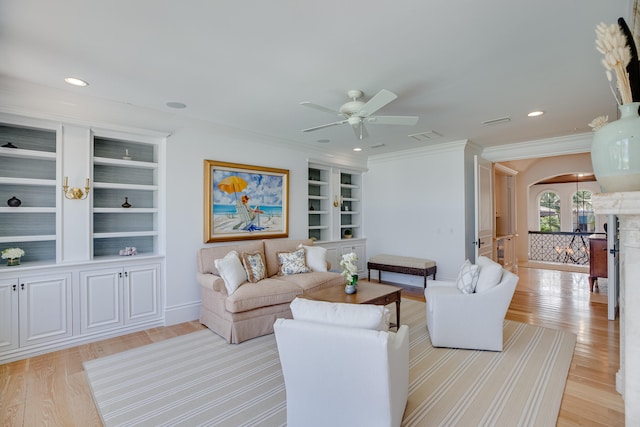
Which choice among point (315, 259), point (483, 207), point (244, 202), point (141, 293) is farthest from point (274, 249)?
point (483, 207)

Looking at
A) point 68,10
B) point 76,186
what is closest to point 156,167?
point 76,186

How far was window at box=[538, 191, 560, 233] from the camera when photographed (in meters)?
10.6

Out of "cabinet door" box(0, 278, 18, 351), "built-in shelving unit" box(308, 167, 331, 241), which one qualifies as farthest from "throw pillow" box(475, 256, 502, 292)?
"cabinet door" box(0, 278, 18, 351)

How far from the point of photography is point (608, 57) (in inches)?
48.0

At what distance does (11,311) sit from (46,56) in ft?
8.14

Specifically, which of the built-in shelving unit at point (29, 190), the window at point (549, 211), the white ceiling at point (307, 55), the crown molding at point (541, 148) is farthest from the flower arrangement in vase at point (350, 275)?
the window at point (549, 211)

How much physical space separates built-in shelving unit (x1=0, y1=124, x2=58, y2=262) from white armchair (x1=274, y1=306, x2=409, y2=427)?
3233 mm

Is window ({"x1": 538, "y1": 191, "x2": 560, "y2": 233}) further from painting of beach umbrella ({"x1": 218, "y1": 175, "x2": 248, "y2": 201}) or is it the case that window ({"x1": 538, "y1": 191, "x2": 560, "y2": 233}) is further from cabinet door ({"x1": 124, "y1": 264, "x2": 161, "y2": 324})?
cabinet door ({"x1": 124, "y1": 264, "x2": 161, "y2": 324})

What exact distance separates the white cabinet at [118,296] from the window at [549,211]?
38.4ft

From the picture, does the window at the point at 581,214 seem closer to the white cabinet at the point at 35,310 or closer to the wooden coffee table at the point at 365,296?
the wooden coffee table at the point at 365,296

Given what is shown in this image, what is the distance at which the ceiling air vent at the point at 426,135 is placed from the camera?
491 centimetres

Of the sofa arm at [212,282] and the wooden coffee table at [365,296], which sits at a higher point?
the sofa arm at [212,282]

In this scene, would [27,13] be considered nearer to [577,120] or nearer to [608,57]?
[608,57]

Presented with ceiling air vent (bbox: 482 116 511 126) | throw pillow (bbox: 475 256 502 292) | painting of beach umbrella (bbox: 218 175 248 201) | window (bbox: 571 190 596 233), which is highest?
ceiling air vent (bbox: 482 116 511 126)
